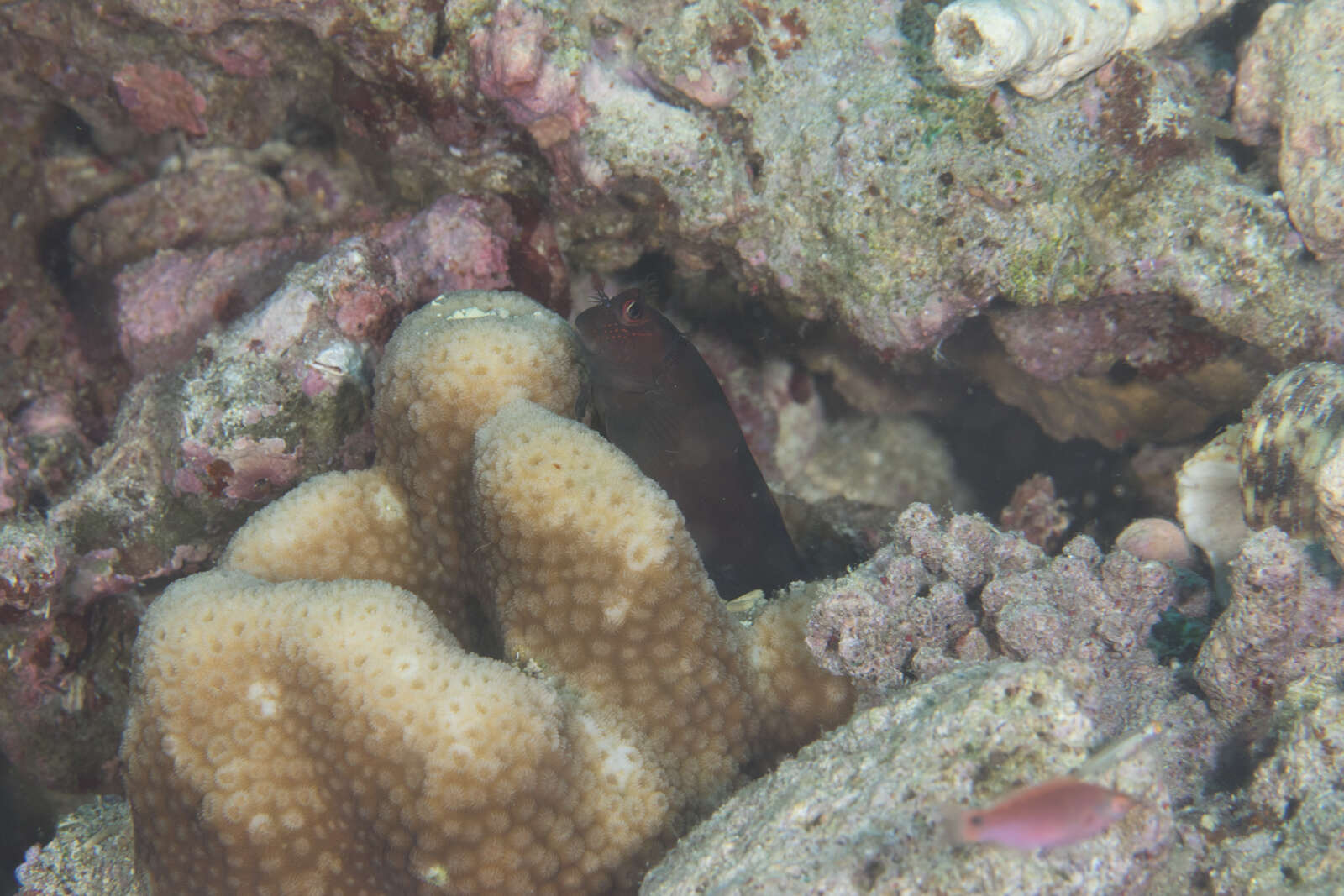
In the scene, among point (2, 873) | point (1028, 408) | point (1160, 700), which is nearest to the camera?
point (1160, 700)

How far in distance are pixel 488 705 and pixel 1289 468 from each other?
2.90 meters

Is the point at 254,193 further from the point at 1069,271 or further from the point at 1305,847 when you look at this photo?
the point at 1305,847

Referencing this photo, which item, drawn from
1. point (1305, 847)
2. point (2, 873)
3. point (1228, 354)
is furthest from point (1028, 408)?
point (2, 873)

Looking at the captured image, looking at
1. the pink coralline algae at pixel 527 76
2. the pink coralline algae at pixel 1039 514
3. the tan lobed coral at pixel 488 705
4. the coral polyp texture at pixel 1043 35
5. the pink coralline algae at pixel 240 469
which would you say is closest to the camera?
the tan lobed coral at pixel 488 705

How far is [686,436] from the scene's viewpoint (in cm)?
358

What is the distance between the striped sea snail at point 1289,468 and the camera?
250 centimetres

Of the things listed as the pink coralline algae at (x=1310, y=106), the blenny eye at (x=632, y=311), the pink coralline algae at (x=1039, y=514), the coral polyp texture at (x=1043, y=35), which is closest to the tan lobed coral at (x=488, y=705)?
the blenny eye at (x=632, y=311)

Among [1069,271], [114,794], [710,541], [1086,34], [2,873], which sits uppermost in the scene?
[1086,34]

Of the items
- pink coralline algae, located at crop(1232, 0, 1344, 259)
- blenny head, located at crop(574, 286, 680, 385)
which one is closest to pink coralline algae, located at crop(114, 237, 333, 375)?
blenny head, located at crop(574, 286, 680, 385)

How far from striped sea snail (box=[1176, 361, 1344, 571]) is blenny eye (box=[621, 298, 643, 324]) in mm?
2401

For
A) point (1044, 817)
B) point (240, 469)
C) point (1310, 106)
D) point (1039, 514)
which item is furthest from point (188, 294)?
point (1310, 106)

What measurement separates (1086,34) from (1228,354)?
67.6 inches

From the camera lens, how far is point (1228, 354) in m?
3.93

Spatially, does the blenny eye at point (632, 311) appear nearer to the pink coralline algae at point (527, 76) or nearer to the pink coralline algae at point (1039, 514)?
the pink coralline algae at point (527, 76)
